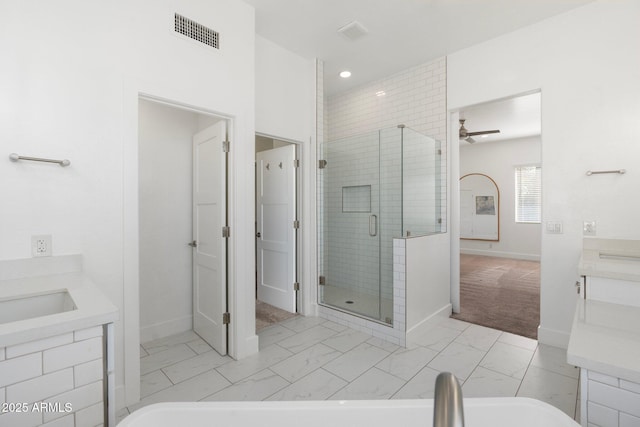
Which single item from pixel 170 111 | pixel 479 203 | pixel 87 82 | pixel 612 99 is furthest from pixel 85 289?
pixel 479 203

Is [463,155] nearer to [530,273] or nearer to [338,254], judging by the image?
[530,273]

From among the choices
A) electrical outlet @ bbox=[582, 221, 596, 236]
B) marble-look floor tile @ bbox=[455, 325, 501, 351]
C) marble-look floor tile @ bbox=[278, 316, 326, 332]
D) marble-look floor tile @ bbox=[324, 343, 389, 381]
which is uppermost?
electrical outlet @ bbox=[582, 221, 596, 236]

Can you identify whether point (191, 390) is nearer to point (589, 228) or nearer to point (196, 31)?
point (196, 31)

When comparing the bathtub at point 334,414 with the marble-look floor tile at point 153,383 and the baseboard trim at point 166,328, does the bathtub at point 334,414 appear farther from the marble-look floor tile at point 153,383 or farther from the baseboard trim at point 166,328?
the baseboard trim at point 166,328

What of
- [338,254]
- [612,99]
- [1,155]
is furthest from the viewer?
[338,254]

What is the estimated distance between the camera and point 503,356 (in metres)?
2.60

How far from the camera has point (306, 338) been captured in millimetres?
2971

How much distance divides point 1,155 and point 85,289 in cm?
89

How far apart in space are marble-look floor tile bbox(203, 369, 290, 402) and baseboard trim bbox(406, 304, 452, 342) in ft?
4.19

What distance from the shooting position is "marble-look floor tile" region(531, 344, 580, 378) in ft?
7.75

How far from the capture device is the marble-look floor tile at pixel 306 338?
2795mm

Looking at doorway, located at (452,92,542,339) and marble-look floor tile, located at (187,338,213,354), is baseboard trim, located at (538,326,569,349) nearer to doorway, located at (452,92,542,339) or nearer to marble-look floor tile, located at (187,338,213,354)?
doorway, located at (452,92,542,339)

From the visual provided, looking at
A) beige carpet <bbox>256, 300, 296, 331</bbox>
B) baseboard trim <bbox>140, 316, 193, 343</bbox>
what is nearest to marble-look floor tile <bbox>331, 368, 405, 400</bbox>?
beige carpet <bbox>256, 300, 296, 331</bbox>

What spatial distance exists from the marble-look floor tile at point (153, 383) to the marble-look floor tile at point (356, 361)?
121cm
